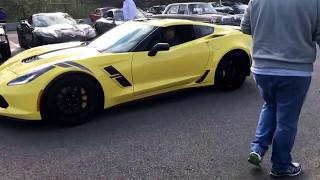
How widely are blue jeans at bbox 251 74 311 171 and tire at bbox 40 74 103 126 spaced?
228cm

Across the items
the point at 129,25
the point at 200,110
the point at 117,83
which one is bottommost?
the point at 200,110

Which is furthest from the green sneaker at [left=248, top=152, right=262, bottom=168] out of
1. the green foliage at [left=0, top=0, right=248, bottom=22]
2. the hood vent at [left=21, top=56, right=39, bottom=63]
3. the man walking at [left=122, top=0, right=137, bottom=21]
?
the green foliage at [left=0, top=0, right=248, bottom=22]

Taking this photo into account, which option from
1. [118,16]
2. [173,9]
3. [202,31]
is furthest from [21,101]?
[118,16]

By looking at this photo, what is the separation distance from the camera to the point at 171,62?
5.84 m

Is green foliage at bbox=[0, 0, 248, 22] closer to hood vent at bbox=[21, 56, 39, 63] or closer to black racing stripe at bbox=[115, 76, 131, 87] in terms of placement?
hood vent at bbox=[21, 56, 39, 63]

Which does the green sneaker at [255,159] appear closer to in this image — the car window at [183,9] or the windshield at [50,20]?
the windshield at [50,20]

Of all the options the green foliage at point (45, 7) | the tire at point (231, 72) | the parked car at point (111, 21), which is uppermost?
the tire at point (231, 72)

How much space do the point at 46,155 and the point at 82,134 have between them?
662 mm

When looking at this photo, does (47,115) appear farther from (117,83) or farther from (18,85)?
(117,83)

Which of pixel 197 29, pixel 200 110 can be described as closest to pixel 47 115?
pixel 200 110

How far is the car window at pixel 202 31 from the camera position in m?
6.38

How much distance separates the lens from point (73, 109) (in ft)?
16.7

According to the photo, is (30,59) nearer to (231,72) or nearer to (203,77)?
(203,77)

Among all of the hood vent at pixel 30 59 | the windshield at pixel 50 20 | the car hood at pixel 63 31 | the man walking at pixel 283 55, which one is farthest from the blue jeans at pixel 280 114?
the windshield at pixel 50 20
